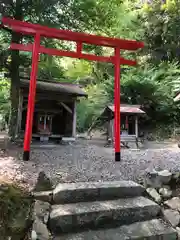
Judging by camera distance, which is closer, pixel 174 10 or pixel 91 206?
pixel 91 206

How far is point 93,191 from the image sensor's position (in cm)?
322

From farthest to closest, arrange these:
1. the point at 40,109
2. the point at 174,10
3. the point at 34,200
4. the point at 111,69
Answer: the point at 111,69 → the point at 174,10 → the point at 40,109 → the point at 34,200

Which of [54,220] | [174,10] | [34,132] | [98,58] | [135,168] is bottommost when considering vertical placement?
[54,220]

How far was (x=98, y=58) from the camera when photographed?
236 inches

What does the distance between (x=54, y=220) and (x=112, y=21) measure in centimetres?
904

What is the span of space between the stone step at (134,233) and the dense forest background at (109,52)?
19.7 feet

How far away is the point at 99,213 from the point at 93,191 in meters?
0.47

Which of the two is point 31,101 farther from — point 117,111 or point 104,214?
point 104,214

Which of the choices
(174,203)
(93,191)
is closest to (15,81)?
(93,191)

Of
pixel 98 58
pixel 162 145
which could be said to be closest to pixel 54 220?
pixel 98 58

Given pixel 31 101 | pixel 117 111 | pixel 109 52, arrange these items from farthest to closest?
pixel 109 52 < pixel 117 111 < pixel 31 101

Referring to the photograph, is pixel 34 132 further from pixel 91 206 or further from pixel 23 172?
pixel 91 206

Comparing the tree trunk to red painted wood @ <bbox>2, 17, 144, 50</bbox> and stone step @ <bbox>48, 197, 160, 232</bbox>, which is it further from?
stone step @ <bbox>48, 197, 160, 232</bbox>

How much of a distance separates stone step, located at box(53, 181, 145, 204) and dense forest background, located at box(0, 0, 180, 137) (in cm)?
529
